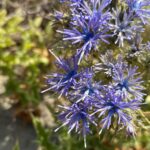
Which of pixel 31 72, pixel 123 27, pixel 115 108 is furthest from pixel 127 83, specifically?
pixel 31 72

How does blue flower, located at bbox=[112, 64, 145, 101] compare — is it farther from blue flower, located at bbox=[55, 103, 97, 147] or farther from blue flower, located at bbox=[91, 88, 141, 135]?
blue flower, located at bbox=[55, 103, 97, 147]

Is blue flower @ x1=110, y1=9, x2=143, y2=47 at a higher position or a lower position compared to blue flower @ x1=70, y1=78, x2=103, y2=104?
higher

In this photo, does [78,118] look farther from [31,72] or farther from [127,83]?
[31,72]

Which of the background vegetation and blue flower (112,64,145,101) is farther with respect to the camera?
the background vegetation

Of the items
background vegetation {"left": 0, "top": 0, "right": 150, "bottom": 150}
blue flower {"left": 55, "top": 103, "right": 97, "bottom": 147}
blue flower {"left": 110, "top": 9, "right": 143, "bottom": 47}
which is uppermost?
blue flower {"left": 110, "top": 9, "right": 143, "bottom": 47}

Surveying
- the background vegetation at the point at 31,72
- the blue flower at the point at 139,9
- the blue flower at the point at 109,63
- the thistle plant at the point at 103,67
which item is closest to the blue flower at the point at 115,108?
the thistle plant at the point at 103,67

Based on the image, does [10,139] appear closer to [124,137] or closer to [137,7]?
[124,137]

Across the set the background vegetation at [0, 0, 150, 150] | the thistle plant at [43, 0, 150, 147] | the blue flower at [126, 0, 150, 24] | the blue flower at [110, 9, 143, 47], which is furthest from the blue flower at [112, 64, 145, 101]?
the background vegetation at [0, 0, 150, 150]
